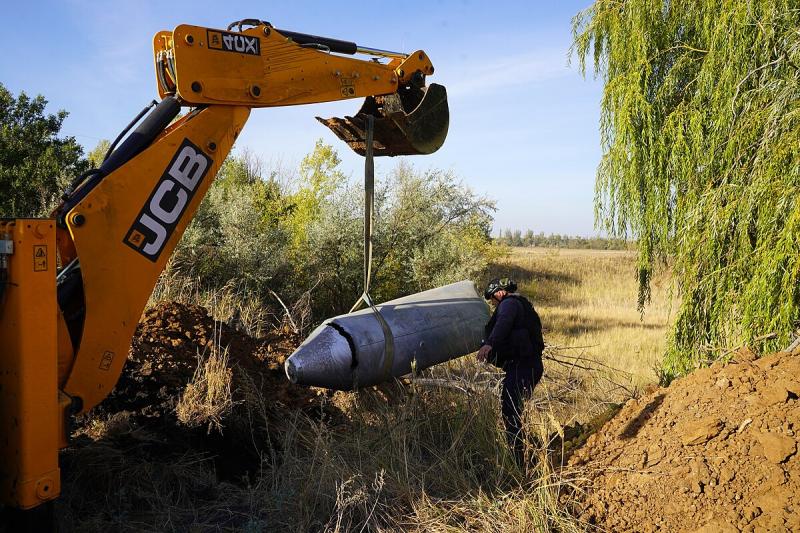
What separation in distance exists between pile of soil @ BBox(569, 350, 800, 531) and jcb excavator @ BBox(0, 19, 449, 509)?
126 inches

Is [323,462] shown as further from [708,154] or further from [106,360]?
[708,154]

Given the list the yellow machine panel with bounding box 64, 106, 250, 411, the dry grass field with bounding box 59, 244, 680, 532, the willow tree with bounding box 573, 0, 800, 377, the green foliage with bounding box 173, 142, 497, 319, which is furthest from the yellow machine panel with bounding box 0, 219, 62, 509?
the green foliage with bounding box 173, 142, 497, 319

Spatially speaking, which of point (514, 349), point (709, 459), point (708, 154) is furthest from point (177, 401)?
point (708, 154)

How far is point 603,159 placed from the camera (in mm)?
9219

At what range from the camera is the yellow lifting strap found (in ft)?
18.0

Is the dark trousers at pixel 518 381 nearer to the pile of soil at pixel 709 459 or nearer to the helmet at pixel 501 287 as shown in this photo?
the helmet at pixel 501 287

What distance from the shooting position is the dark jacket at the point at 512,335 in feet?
20.0

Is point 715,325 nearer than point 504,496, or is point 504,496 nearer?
point 504,496

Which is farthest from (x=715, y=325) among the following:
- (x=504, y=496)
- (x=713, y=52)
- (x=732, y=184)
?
(x=504, y=496)

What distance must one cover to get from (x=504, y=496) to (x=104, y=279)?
2830mm

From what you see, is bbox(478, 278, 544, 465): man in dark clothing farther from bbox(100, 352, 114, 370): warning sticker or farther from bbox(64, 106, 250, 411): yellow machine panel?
bbox(100, 352, 114, 370): warning sticker

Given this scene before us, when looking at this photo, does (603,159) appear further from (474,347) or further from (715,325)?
(474,347)

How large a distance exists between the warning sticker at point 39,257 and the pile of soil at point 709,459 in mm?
3563

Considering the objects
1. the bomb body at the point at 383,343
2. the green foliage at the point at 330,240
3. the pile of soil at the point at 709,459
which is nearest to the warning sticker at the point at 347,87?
the bomb body at the point at 383,343
